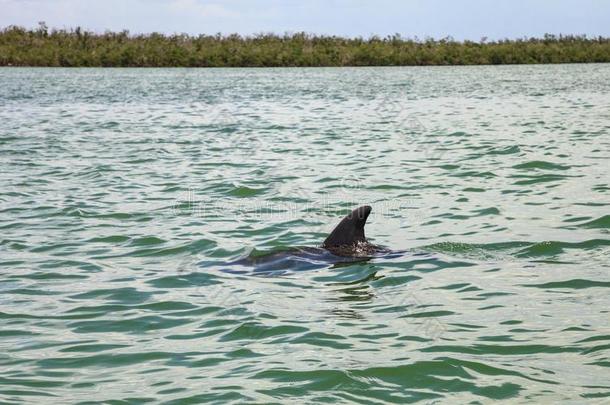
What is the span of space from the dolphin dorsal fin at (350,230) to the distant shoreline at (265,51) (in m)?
56.7

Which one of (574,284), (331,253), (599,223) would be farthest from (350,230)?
(599,223)

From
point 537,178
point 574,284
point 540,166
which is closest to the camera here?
point 574,284

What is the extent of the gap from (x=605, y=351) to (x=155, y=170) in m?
12.2

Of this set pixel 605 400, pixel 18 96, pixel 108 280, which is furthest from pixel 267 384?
pixel 18 96

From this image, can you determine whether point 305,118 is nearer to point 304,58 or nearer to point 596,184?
point 596,184

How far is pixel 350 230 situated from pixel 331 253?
298mm

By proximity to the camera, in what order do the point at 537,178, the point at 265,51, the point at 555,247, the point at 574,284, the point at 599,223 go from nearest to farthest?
the point at 574,284
the point at 555,247
the point at 599,223
the point at 537,178
the point at 265,51

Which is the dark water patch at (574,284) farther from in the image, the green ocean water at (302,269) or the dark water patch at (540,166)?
the dark water patch at (540,166)

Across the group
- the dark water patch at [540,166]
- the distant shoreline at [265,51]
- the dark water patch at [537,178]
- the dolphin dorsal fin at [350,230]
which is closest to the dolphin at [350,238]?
the dolphin dorsal fin at [350,230]

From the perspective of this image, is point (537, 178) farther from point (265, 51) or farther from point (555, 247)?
→ point (265, 51)

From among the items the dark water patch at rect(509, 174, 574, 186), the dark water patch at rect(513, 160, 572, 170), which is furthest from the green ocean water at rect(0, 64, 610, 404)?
the dark water patch at rect(513, 160, 572, 170)

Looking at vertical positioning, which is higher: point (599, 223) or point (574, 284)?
point (599, 223)

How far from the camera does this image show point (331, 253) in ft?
33.2

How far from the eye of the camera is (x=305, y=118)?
96.8 ft
